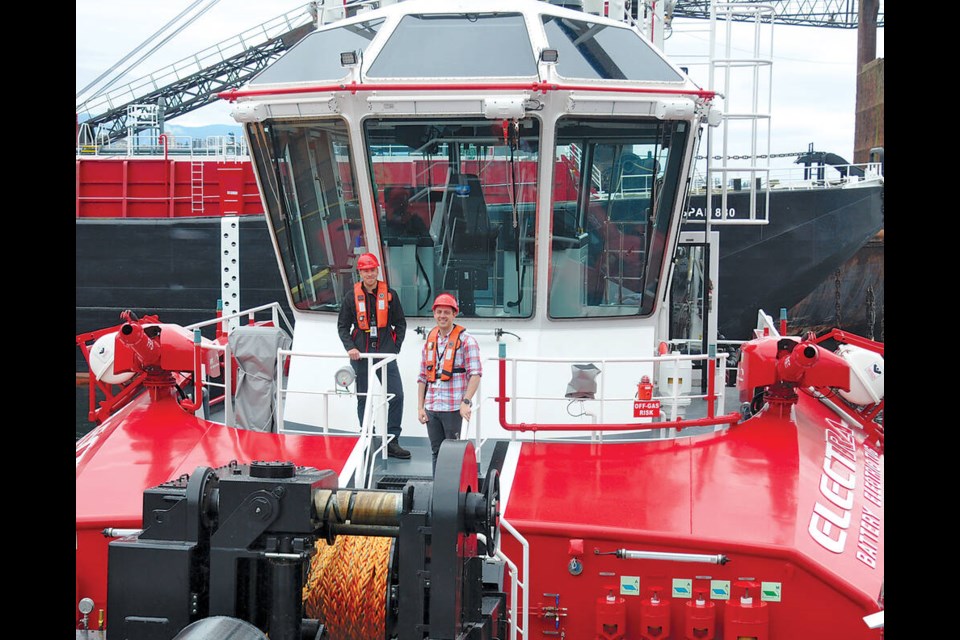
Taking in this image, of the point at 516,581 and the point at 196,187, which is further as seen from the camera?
the point at 196,187

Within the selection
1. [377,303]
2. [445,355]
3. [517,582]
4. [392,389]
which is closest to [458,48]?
[377,303]

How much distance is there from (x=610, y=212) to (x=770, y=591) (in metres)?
3.02

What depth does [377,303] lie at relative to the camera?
6.78m

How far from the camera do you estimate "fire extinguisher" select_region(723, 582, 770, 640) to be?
5141mm

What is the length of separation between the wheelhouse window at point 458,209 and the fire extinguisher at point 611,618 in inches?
101

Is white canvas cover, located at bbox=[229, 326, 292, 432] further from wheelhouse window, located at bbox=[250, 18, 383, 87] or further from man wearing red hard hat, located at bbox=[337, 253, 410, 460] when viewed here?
wheelhouse window, located at bbox=[250, 18, 383, 87]

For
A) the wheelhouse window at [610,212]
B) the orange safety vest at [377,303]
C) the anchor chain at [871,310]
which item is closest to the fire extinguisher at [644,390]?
the wheelhouse window at [610,212]

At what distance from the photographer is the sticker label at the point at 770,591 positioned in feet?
17.0

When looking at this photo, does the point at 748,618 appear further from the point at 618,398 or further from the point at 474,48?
the point at 474,48

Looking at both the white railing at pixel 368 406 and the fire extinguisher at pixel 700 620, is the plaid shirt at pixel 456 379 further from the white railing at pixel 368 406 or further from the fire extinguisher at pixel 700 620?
the fire extinguisher at pixel 700 620

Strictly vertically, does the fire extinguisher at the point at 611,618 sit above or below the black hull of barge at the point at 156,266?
below

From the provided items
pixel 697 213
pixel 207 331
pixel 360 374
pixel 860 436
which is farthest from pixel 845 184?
pixel 360 374

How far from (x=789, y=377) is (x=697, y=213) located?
53.0 ft

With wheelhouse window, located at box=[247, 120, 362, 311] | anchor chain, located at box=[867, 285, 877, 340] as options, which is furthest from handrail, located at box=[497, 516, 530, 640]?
anchor chain, located at box=[867, 285, 877, 340]
